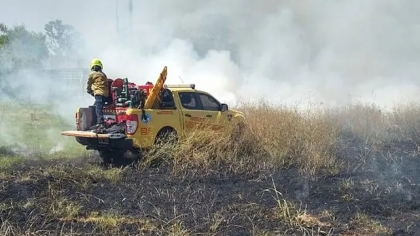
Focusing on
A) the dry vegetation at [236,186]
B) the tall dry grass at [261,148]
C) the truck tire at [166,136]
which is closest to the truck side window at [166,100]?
the truck tire at [166,136]

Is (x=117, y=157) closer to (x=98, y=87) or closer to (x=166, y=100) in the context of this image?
(x=98, y=87)

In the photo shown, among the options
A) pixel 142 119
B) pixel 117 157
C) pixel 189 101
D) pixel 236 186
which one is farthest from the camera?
pixel 189 101

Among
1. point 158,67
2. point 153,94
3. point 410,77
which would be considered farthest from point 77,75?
point 153,94

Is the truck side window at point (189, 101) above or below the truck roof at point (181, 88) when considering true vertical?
below

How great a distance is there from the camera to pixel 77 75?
89.9 feet

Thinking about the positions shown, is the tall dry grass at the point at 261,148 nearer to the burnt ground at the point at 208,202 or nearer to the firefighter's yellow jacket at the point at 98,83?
the burnt ground at the point at 208,202

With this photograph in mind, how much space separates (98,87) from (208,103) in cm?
251

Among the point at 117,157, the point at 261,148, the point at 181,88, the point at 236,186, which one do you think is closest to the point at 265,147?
the point at 261,148

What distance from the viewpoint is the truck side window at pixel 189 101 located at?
36.9ft

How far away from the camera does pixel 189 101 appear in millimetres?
11406

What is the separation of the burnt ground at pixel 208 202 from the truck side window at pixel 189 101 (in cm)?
194

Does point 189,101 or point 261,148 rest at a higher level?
point 189,101

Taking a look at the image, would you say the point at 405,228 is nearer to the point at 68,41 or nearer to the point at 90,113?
the point at 90,113

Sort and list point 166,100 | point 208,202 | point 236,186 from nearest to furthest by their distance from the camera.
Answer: point 208,202 < point 236,186 < point 166,100
